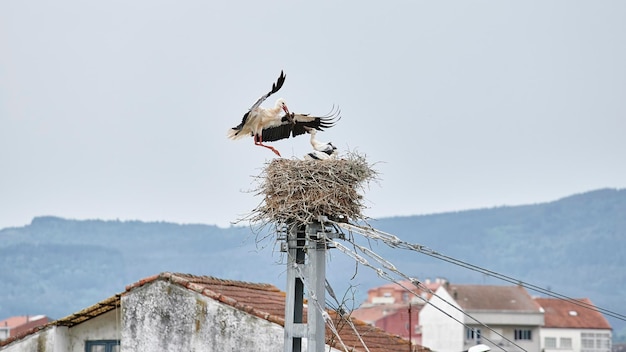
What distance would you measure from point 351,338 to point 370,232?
835 centimetres

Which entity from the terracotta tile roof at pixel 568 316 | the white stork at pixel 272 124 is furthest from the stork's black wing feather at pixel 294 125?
the terracotta tile roof at pixel 568 316

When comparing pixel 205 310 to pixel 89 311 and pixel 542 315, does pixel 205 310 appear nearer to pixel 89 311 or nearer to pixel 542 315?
pixel 89 311

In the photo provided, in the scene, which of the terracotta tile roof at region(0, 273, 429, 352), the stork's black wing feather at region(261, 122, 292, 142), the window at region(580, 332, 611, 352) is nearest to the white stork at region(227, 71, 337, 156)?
the stork's black wing feather at region(261, 122, 292, 142)

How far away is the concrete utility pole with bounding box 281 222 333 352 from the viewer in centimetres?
2003

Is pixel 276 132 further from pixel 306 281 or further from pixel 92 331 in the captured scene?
pixel 92 331

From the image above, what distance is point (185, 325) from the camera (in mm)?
26312

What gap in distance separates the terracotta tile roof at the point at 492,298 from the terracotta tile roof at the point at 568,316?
2027cm

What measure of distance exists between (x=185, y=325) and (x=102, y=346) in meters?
2.92

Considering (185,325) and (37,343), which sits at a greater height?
(185,325)

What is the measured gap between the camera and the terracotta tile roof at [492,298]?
13475cm

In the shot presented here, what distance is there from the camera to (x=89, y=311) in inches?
1104

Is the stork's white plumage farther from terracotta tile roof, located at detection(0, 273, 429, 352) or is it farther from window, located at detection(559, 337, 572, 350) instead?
window, located at detection(559, 337, 572, 350)

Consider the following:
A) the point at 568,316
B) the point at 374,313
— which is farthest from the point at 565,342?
the point at 374,313

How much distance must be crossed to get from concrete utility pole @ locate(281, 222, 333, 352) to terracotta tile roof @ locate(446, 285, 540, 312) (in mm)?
113954
